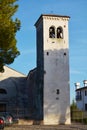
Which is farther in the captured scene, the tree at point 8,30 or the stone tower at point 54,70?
the stone tower at point 54,70

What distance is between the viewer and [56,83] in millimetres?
45156

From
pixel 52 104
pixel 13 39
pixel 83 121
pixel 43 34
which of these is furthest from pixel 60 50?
pixel 13 39

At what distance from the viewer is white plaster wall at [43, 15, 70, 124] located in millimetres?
44656

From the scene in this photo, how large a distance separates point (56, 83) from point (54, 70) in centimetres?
163

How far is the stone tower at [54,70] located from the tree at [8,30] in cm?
1904

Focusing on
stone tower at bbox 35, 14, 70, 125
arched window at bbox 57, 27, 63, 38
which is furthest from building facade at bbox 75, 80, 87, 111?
arched window at bbox 57, 27, 63, 38

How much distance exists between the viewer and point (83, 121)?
47.8m

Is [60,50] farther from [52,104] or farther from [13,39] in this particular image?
[13,39]

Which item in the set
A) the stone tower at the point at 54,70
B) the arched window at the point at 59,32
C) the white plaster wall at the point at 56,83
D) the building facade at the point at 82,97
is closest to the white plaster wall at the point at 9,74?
the stone tower at the point at 54,70

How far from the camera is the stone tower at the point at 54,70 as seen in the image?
44719 mm

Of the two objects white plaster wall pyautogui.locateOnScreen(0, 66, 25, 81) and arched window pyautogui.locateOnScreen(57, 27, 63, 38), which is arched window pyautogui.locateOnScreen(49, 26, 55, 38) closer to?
arched window pyautogui.locateOnScreen(57, 27, 63, 38)

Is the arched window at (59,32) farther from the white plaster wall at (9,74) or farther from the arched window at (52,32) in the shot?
the white plaster wall at (9,74)

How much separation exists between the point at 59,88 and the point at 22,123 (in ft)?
20.5

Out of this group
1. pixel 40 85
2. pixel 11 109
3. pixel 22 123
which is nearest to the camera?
pixel 22 123
